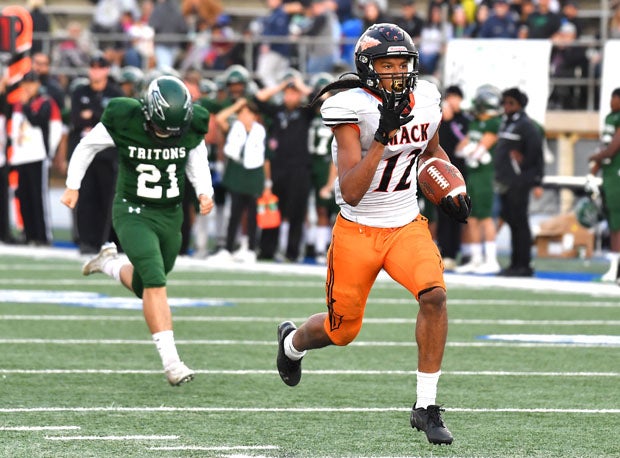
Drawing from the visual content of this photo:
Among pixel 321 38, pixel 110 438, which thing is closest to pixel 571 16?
pixel 321 38

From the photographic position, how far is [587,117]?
61.2 ft

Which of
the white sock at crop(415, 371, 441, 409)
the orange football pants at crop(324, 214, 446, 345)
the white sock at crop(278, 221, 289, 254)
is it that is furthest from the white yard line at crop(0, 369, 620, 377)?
the white sock at crop(278, 221, 289, 254)

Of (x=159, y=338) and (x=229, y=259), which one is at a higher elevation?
(x=159, y=338)

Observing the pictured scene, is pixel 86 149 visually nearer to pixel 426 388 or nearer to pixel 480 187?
pixel 426 388

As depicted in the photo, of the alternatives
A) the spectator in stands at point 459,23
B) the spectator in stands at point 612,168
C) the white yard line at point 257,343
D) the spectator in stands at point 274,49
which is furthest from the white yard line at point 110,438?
the spectator in stands at point 459,23

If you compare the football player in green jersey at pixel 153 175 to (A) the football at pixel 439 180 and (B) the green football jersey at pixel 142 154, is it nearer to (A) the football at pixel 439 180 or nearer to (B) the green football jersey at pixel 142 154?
(B) the green football jersey at pixel 142 154

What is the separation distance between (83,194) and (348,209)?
9.54 meters

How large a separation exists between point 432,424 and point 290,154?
10163 mm

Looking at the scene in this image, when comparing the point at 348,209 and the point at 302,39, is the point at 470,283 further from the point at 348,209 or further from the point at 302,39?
the point at 348,209

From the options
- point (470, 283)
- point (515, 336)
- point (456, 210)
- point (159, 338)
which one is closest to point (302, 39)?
point (470, 283)

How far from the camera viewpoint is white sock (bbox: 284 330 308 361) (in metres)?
7.16

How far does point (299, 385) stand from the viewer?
26.0 ft

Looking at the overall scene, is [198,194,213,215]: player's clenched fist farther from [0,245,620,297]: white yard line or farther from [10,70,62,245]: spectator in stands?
[10,70,62,245]: spectator in stands

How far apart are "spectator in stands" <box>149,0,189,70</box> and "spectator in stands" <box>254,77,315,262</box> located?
3.94 m
